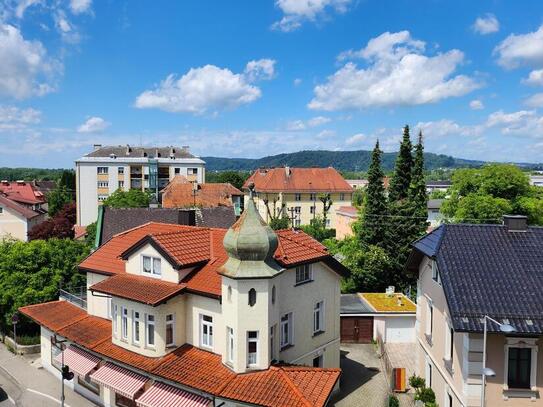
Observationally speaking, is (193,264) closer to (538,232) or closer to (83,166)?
(538,232)

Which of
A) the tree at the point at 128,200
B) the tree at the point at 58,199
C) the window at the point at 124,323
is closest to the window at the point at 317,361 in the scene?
the window at the point at 124,323

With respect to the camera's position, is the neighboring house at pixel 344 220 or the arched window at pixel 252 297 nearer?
the arched window at pixel 252 297

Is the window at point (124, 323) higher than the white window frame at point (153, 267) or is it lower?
lower

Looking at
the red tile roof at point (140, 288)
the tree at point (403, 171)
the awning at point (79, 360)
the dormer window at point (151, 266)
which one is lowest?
the awning at point (79, 360)

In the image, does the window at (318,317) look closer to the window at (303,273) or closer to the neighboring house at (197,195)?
the window at (303,273)

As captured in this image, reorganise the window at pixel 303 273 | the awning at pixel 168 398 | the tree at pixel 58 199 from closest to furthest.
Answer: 1. the awning at pixel 168 398
2. the window at pixel 303 273
3. the tree at pixel 58 199

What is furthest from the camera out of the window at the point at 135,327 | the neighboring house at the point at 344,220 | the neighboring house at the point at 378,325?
the neighboring house at the point at 344,220
